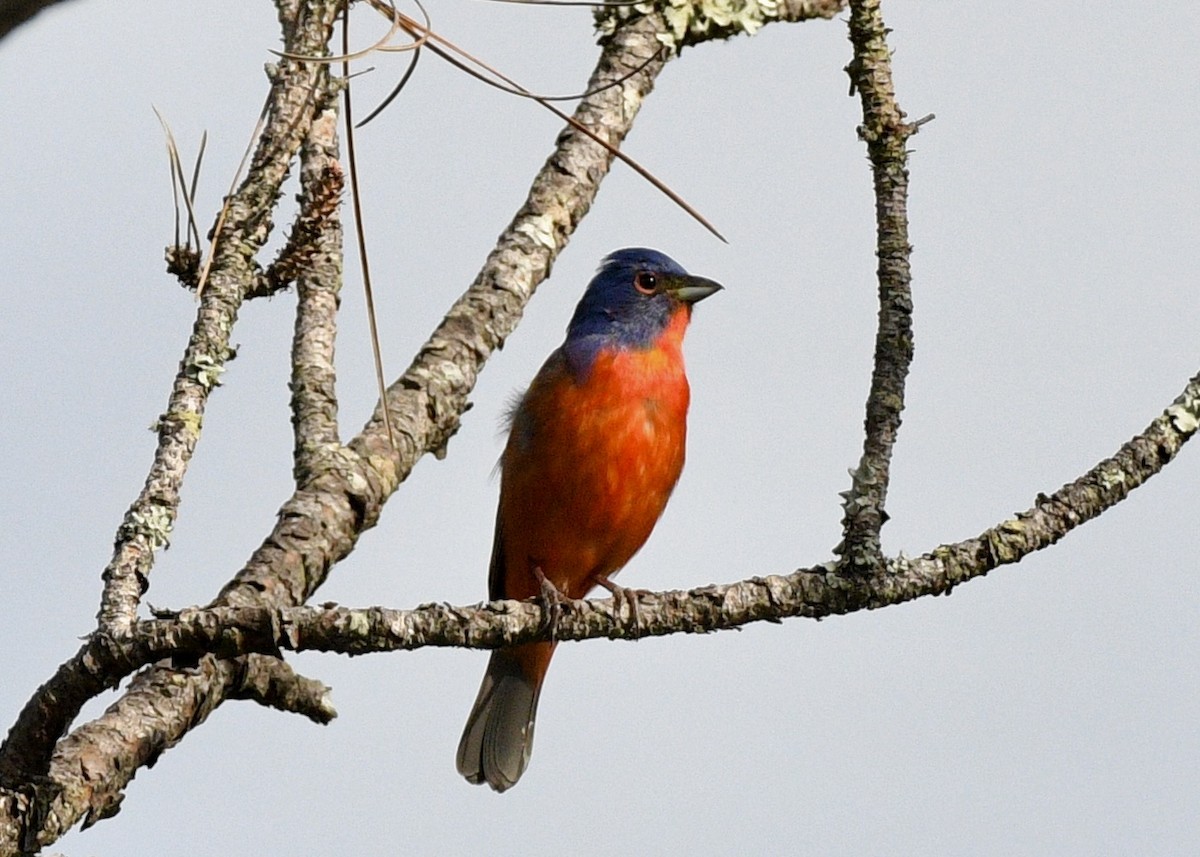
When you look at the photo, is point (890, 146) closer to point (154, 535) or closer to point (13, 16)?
point (154, 535)

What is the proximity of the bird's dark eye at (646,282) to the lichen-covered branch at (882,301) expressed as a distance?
3.81 m

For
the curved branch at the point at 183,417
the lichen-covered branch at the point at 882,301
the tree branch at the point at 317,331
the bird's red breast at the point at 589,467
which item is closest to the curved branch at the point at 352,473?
the curved branch at the point at 183,417

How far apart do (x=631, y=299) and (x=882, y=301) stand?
12.5 feet

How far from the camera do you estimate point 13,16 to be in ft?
4.12

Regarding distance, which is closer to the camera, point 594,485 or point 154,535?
point 154,535

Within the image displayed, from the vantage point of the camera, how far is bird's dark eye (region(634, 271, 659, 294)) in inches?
291

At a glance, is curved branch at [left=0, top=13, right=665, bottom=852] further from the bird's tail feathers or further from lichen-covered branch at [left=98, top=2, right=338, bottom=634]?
the bird's tail feathers

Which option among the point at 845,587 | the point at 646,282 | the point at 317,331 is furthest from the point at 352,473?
the point at 646,282

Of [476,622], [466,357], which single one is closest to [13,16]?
[476,622]

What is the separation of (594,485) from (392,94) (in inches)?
129

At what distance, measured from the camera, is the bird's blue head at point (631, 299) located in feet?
23.1

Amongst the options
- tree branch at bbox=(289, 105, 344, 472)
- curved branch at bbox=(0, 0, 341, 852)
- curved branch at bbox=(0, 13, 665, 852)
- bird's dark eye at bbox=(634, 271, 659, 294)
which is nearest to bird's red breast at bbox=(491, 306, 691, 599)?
bird's dark eye at bbox=(634, 271, 659, 294)

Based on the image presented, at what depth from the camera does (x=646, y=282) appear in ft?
24.4

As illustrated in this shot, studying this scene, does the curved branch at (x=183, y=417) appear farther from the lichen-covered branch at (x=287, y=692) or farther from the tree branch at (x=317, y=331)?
the lichen-covered branch at (x=287, y=692)
